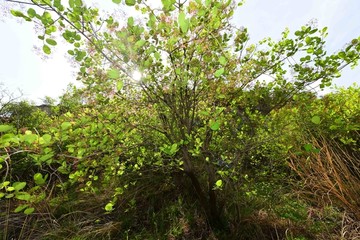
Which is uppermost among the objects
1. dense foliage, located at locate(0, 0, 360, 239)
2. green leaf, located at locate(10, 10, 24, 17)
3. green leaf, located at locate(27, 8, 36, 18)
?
green leaf, located at locate(10, 10, 24, 17)

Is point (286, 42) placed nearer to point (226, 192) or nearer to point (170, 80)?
point (170, 80)

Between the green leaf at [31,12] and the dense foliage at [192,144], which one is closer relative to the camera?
the green leaf at [31,12]

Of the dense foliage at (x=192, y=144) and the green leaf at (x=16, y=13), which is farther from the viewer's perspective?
the dense foliage at (x=192, y=144)

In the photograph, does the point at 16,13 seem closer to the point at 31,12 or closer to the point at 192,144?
the point at 31,12

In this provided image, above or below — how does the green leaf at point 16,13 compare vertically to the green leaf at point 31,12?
above

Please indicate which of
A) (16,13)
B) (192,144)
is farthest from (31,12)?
(192,144)

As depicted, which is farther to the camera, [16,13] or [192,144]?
[192,144]

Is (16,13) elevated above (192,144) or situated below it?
above

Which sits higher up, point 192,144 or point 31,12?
point 31,12

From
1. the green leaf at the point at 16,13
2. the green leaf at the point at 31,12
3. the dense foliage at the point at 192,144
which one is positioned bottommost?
the dense foliage at the point at 192,144

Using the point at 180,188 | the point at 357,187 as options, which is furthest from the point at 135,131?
the point at 357,187

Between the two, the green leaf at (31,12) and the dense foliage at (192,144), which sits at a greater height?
the green leaf at (31,12)

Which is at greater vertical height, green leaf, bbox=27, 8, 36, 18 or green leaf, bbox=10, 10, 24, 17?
green leaf, bbox=10, 10, 24, 17

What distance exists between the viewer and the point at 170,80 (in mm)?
2373
